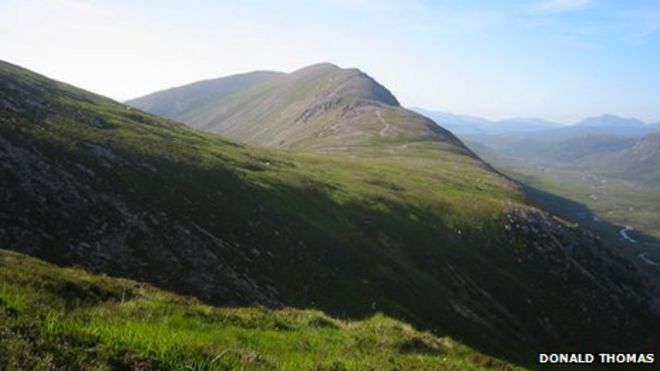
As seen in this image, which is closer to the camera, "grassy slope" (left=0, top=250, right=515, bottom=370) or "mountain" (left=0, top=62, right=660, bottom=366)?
"grassy slope" (left=0, top=250, right=515, bottom=370)

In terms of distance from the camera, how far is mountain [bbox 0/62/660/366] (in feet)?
130

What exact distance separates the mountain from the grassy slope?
0.66 m

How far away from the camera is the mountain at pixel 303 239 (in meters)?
→ 39.6

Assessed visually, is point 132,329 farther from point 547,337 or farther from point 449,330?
point 547,337

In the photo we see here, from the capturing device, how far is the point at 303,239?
56.3m

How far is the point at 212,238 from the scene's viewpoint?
1823 inches

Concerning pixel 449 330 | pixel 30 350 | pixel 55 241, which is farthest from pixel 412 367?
pixel 449 330

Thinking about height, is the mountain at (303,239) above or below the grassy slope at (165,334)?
below

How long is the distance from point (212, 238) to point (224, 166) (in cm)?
2265

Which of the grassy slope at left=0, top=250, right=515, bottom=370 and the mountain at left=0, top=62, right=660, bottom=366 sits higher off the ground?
the grassy slope at left=0, top=250, right=515, bottom=370

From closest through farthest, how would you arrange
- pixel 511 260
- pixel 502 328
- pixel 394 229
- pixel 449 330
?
pixel 449 330 < pixel 502 328 < pixel 394 229 < pixel 511 260

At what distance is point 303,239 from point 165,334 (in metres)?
43.0

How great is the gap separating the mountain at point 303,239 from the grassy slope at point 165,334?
0.66 m

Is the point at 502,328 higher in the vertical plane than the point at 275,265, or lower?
lower
